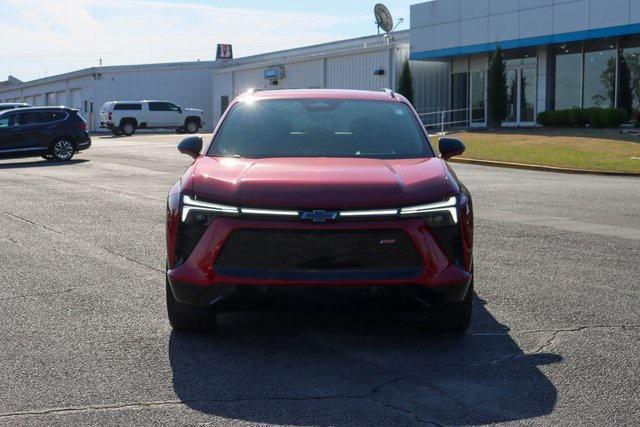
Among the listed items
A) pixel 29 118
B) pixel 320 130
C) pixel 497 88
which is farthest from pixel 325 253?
pixel 497 88

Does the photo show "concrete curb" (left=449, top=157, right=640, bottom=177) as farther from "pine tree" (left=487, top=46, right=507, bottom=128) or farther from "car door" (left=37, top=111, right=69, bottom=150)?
"pine tree" (left=487, top=46, right=507, bottom=128)

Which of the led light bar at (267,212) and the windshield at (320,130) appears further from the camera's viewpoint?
the windshield at (320,130)

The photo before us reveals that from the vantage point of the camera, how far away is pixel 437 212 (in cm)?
550

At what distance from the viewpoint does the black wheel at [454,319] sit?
5.79 metres

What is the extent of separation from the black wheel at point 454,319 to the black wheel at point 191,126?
48.1 metres

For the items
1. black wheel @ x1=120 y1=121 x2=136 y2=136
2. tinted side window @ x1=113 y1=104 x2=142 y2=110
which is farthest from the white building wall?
black wheel @ x1=120 y1=121 x2=136 y2=136

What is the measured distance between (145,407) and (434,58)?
3994 cm

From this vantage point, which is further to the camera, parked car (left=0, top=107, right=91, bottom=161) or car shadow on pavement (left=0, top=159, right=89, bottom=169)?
parked car (left=0, top=107, right=91, bottom=161)

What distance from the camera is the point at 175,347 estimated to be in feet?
18.8

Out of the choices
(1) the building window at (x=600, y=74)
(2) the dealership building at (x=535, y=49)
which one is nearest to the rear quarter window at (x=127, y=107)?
(2) the dealership building at (x=535, y=49)

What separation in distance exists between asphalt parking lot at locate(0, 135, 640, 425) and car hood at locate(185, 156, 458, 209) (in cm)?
86

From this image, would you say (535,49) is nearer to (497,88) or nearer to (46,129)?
(497,88)

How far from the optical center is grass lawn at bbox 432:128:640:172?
24062 millimetres

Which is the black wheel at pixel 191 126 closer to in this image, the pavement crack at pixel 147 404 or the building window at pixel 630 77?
the building window at pixel 630 77
